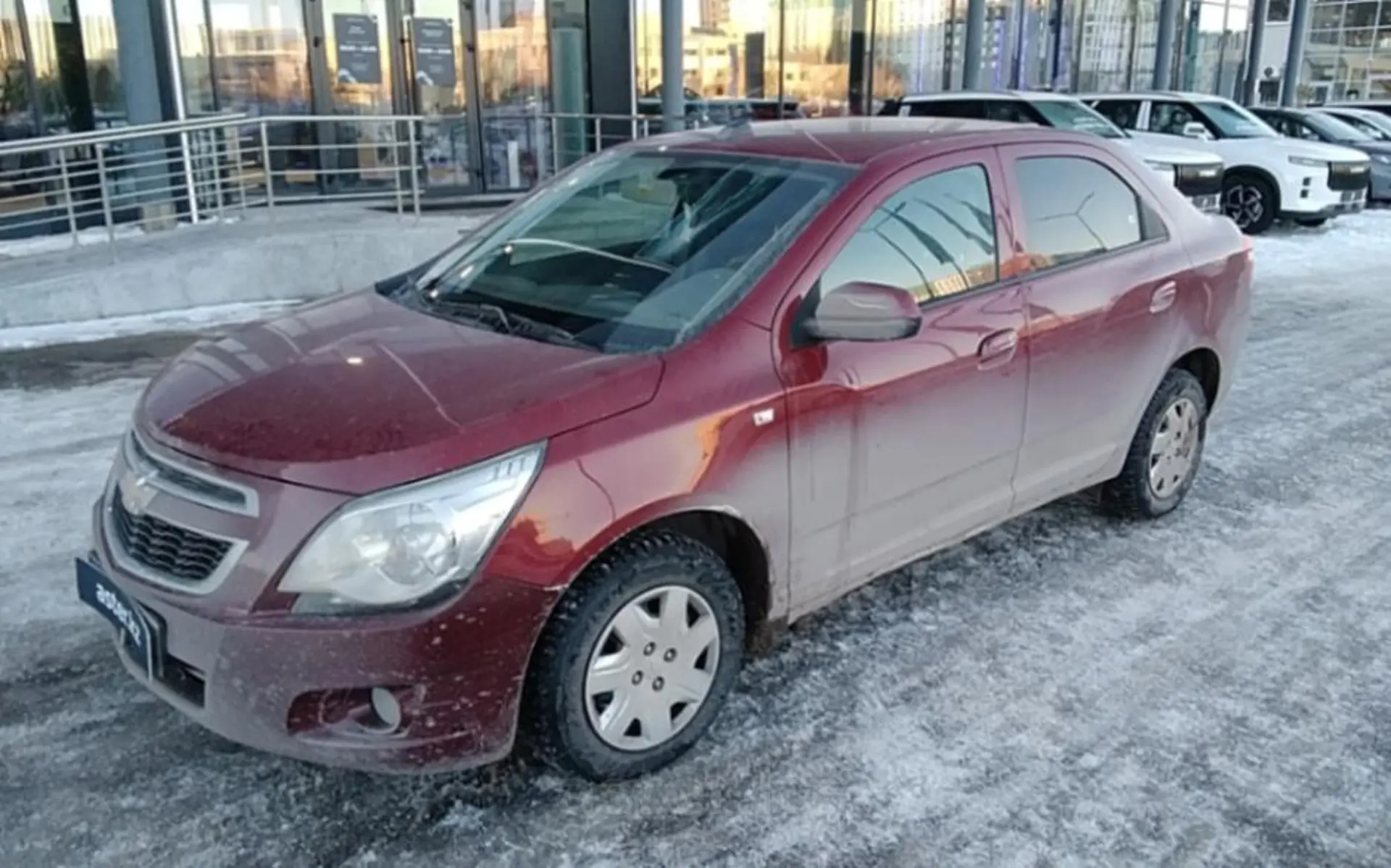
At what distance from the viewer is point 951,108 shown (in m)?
13.6

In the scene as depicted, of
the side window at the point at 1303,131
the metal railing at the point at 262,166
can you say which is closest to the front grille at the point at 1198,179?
the side window at the point at 1303,131

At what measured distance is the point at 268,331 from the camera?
3.34 m

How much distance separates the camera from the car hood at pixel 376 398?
2.57m

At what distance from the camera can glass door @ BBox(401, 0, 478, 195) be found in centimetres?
1334

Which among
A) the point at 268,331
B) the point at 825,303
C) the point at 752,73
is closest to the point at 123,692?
the point at 268,331

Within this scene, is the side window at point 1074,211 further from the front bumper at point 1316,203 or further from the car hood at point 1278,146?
the front bumper at point 1316,203

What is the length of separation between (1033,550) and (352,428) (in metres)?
2.86

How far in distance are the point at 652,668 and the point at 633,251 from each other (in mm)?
1295

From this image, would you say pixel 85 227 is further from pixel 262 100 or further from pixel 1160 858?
pixel 1160 858

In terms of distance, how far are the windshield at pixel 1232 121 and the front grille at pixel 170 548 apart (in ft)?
49.7

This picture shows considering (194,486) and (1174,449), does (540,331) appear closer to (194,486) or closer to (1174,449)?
(194,486)

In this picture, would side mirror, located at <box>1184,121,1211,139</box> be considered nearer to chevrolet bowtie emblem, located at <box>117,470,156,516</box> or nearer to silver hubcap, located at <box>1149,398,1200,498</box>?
silver hubcap, located at <box>1149,398,1200,498</box>

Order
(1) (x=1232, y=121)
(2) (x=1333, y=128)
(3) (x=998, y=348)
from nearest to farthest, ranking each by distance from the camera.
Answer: (3) (x=998, y=348) → (1) (x=1232, y=121) → (2) (x=1333, y=128)

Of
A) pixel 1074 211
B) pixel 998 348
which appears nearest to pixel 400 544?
pixel 998 348
